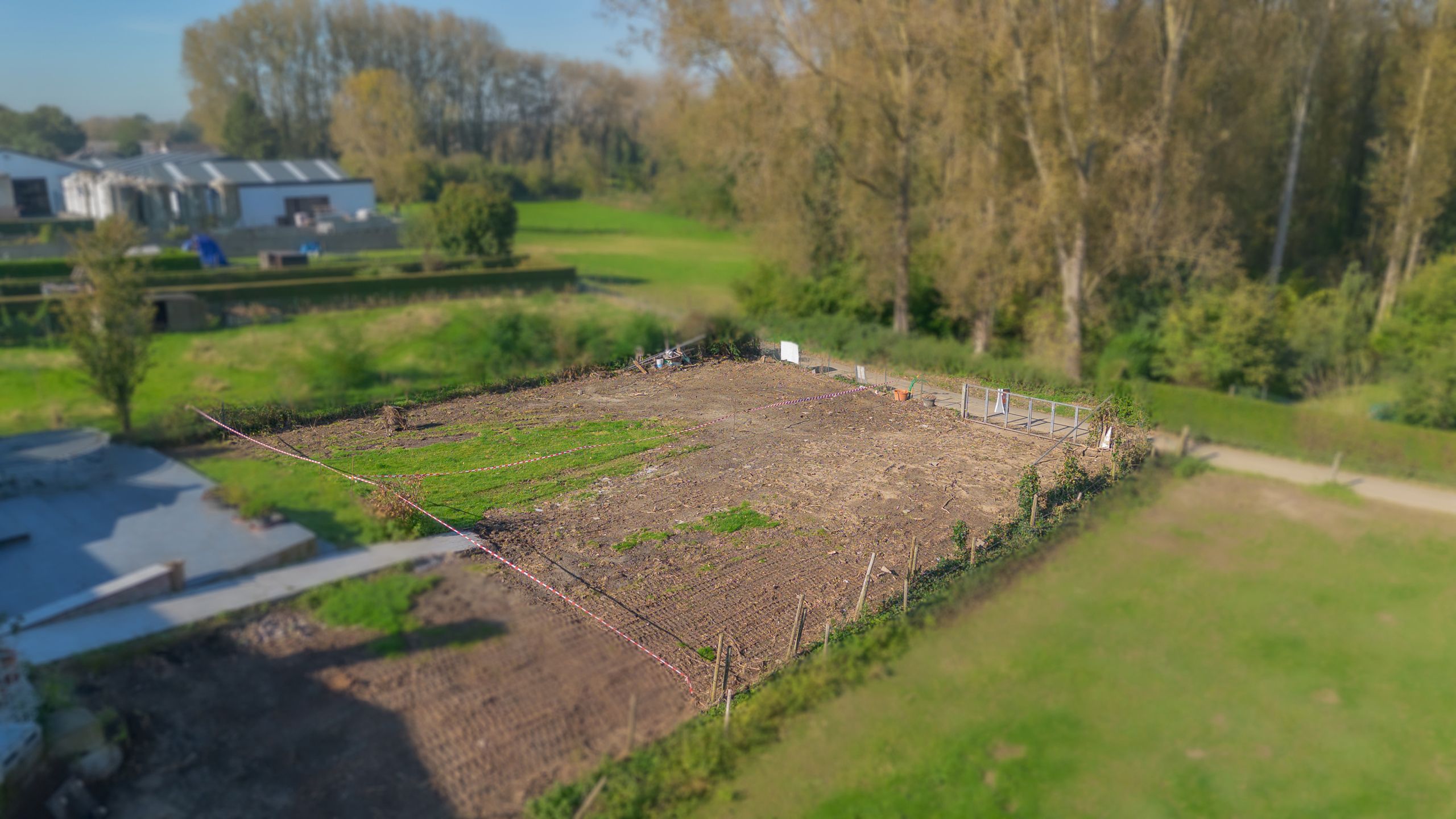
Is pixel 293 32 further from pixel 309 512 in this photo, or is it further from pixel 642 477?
pixel 309 512

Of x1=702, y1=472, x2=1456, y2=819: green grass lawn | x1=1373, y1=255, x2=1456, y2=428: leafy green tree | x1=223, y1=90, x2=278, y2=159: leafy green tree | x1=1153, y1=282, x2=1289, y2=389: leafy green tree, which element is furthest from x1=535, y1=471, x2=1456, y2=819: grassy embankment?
x1=223, y1=90, x2=278, y2=159: leafy green tree

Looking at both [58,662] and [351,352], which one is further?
[351,352]

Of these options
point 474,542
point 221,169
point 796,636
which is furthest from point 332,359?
point 221,169

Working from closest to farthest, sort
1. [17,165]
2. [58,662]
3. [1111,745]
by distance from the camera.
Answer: [58,662] → [1111,745] → [17,165]

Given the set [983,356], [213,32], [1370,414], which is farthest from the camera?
[213,32]

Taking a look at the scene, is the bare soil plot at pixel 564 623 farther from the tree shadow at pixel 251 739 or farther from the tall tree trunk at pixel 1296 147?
the tall tree trunk at pixel 1296 147

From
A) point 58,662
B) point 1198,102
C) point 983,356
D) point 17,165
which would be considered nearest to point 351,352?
point 58,662

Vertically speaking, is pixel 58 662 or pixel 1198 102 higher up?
pixel 1198 102
